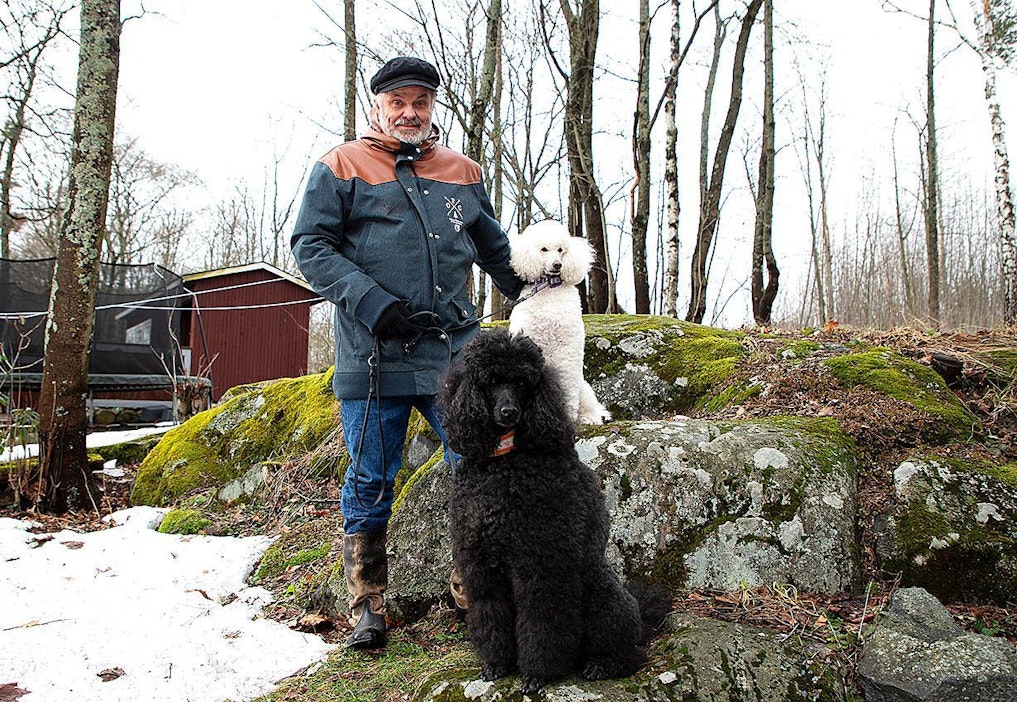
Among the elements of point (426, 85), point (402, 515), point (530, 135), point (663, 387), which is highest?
point (530, 135)

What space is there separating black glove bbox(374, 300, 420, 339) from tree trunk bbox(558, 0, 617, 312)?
20.5 ft

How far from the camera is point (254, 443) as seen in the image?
19.1 feet

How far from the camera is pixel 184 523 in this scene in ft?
16.1

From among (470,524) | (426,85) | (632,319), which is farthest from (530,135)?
(470,524)

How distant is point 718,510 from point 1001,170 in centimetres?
1059

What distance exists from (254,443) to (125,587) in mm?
2144

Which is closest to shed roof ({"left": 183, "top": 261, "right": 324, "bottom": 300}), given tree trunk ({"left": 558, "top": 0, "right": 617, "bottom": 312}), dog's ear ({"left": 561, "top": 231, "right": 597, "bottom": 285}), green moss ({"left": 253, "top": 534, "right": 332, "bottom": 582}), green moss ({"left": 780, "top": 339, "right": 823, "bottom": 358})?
tree trunk ({"left": 558, "top": 0, "right": 617, "bottom": 312})

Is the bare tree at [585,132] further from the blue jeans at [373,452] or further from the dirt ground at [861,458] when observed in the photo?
the blue jeans at [373,452]

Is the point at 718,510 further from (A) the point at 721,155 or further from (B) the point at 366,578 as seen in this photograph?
(A) the point at 721,155

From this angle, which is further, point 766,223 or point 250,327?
point 250,327

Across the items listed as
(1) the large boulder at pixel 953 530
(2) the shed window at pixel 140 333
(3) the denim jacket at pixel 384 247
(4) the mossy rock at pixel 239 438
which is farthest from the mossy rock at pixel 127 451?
(1) the large boulder at pixel 953 530

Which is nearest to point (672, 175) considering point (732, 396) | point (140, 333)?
point (732, 396)

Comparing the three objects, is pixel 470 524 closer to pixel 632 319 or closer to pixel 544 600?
pixel 544 600

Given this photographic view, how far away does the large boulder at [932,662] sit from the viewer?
1.99 m
